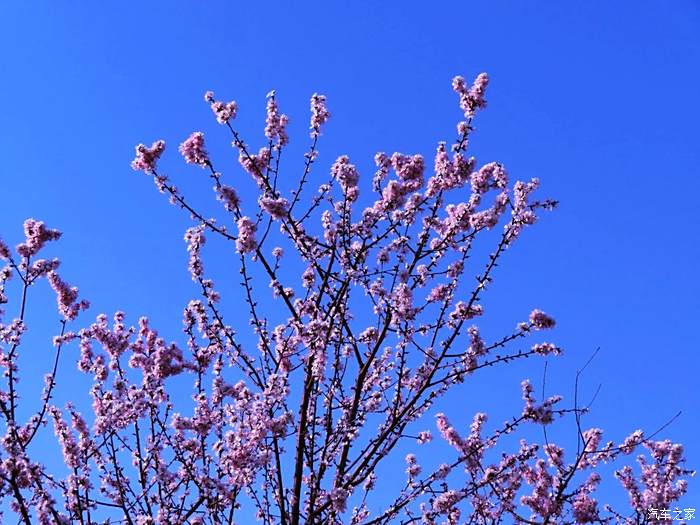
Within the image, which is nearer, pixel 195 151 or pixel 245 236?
pixel 245 236

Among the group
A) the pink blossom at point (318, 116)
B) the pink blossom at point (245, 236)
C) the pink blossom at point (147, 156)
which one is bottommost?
the pink blossom at point (245, 236)

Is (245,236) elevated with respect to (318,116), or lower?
lower

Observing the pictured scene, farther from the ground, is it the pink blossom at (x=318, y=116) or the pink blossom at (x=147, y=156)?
the pink blossom at (x=318, y=116)

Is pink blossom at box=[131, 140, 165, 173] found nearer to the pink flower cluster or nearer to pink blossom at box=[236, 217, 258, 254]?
the pink flower cluster

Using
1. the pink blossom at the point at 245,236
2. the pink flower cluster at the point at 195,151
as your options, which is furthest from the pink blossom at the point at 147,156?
the pink blossom at the point at 245,236

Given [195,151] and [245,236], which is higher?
[195,151]

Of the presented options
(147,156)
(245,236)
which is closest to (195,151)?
(147,156)

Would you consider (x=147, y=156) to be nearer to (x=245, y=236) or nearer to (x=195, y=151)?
(x=195, y=151)

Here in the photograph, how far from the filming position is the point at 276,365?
741cm

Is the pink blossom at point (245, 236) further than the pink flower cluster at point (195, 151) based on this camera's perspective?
No

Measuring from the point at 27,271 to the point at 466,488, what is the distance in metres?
4.99

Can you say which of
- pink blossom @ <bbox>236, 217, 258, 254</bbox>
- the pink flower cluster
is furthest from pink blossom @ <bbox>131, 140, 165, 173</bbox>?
pink blossom @ <bbox>236, 217, 258, 254</bbox>

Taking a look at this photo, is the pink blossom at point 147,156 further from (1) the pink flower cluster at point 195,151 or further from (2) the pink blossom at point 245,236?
(2) the pink blossom at point 245,236

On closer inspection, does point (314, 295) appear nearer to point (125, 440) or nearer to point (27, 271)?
point (125, 440)
